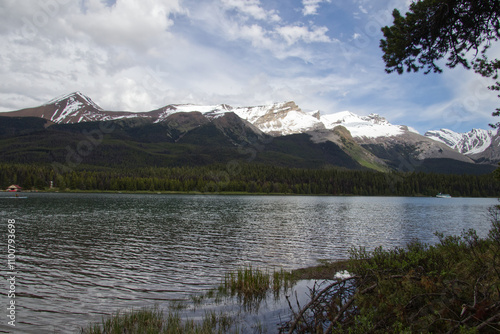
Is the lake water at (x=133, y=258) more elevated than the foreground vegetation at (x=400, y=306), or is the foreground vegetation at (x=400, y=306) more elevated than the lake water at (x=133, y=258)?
the foreground vegetation at (x=400, y=306)

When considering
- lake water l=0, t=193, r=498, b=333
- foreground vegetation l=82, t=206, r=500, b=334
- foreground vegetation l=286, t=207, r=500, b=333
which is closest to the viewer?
foreground vegetation l=286, t=207, r=500, b=333

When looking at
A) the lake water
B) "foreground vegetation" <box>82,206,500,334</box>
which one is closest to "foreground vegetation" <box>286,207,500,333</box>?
"foreground vegetation" <box>82,206,500,334</box>

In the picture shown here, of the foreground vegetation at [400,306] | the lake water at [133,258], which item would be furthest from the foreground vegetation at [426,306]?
the lake water at [133,258]

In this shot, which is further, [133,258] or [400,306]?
[133,258]

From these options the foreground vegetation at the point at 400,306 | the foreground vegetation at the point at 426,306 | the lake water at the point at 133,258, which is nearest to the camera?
the foreground vegetation at the point at 426,306

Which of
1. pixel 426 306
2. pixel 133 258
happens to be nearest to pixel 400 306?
pixel 426 306

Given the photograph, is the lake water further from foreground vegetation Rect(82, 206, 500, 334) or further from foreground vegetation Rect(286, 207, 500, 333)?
foreground vegetation Rect(286, 207, 500, 333)

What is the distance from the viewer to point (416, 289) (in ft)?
43.7

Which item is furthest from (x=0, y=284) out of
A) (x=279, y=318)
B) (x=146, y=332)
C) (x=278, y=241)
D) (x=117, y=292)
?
(x=278, y=241)

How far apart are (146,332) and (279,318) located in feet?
25.4

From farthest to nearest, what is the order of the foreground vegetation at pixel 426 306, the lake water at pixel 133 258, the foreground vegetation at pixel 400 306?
the lake water at pixel 133 258 < the foreground vegetation at pixel 400 306 < the foreground vegetation at pixel 426 306

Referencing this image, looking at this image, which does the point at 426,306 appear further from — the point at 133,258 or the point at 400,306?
the point at 133,258

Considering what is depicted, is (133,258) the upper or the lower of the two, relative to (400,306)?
lower

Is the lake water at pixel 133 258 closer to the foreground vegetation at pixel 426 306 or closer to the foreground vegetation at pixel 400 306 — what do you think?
the foreground vegetation at pixel 400 306
